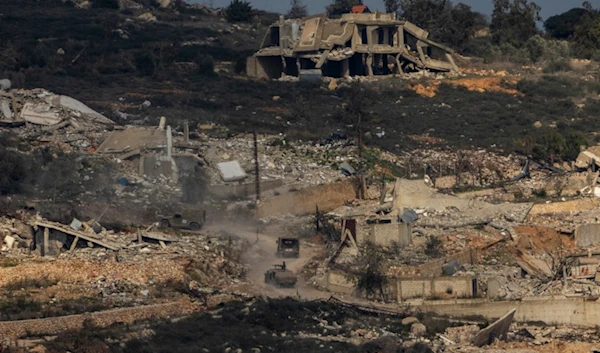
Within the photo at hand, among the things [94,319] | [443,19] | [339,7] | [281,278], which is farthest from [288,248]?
[339,7]

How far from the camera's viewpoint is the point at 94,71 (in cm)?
7169

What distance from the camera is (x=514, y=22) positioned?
287 feet

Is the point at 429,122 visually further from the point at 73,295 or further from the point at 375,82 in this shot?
the point at 73,295

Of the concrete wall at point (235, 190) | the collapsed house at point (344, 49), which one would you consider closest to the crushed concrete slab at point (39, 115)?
the concrete wall at point (235, 190)

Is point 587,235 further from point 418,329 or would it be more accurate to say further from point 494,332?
point 418,329

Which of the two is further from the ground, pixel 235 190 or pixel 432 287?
pixel 235 190

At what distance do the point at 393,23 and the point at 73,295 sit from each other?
35.0 m

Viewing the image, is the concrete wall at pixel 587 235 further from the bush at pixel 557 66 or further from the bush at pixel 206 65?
the bush at pixel 557 66

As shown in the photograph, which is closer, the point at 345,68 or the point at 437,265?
the point at 437,265

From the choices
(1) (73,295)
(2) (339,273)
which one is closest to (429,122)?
(2) (339,273)

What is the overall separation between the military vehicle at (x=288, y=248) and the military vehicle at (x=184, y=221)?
2.20 meters

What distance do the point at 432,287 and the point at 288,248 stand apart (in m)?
4.87

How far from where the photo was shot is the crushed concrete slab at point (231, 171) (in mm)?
54125

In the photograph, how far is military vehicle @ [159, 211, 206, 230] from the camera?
4928cm
